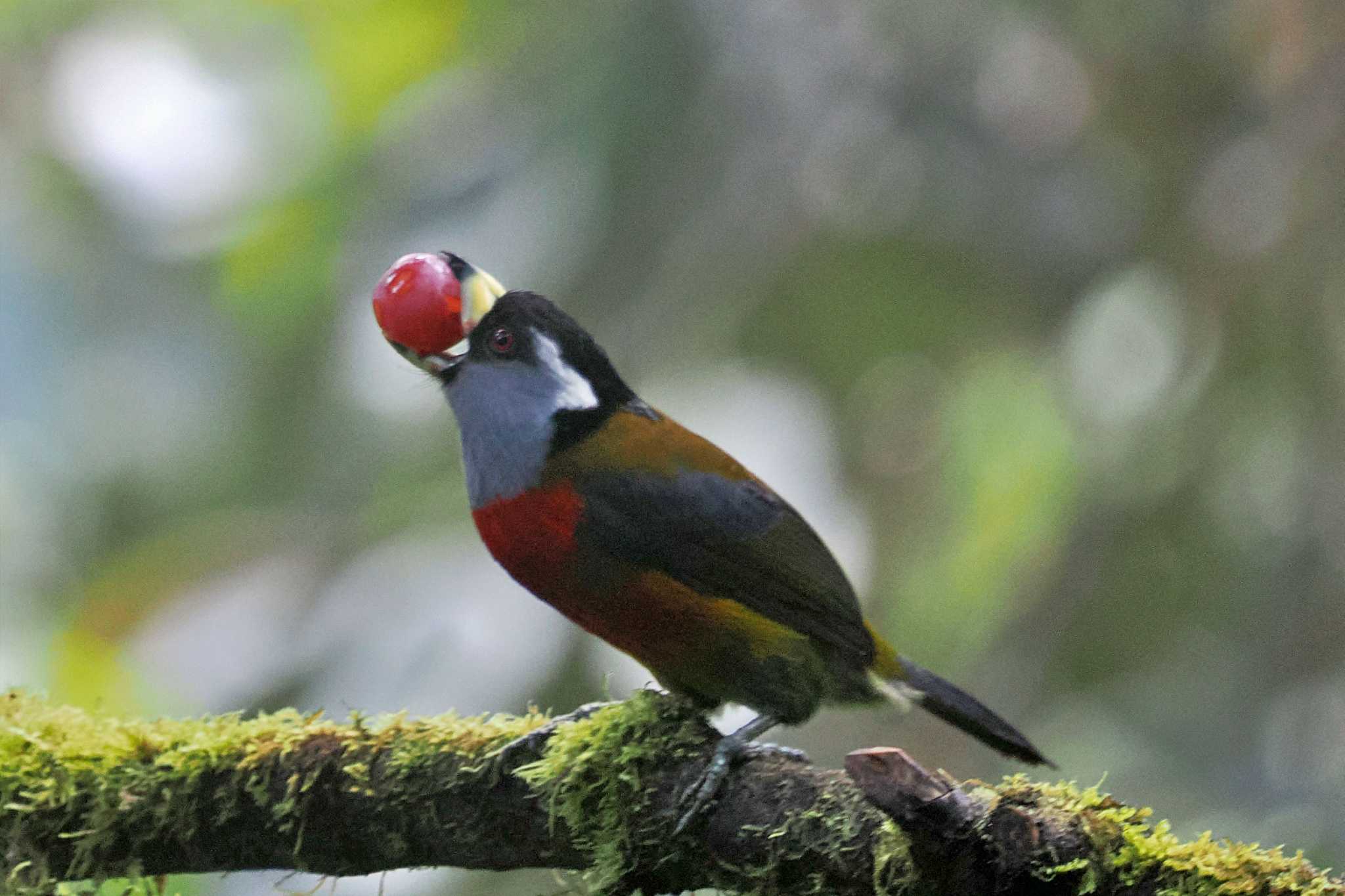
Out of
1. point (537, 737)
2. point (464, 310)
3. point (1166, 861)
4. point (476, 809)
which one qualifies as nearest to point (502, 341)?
point (464, 310)

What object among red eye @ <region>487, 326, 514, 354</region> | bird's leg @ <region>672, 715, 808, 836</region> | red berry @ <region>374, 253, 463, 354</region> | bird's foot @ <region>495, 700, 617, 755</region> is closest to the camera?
bird's leg @ <region>672, 715, 808, 836</region>

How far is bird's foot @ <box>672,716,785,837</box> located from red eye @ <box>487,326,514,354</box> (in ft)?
2.89

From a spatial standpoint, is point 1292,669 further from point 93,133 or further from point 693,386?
point 93,133

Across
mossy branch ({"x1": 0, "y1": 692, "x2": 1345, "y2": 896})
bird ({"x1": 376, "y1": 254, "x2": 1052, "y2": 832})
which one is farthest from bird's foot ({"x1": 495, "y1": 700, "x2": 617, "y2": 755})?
bird ({"x1": 376, "y1": 254, "x2": 1052, "y2": 832})

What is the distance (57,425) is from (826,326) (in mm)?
2599

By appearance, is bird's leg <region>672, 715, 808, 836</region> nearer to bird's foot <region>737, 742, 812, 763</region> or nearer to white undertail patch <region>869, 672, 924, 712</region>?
bird's foot <region>737, 742, 812, 763</region>

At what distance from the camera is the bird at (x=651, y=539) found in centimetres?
235

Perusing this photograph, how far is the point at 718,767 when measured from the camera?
1953 millimetres

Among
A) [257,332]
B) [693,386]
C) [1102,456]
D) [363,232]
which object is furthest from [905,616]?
[257,332]

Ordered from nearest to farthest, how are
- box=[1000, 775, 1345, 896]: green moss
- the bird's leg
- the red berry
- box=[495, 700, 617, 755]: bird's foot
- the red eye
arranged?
box=[1000, 775, 1345, 896]: green moss
the bird's leg
box=[495, 700, 617, 755]: bird's foot
the red berry
the red eye

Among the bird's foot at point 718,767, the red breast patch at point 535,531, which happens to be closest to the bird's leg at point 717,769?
the bird's foot at point 718,767

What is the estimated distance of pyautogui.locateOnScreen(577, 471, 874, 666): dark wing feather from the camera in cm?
238

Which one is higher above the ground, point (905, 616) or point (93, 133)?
point (93, 133)

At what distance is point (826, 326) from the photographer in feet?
11.5
